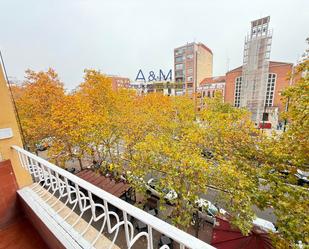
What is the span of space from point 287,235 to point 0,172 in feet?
16.9

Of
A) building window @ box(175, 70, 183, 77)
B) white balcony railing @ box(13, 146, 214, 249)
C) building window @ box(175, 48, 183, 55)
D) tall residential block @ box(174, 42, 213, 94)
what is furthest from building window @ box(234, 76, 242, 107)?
white balcony railing @ box(13, 146, 214, 249)

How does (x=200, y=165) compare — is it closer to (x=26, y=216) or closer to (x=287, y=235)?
(x=287, y=235)

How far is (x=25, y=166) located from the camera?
2803 mm

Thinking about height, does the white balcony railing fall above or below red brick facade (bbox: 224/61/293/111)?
below

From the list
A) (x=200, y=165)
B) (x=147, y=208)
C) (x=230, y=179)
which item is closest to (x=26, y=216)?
(x=200, y=165)

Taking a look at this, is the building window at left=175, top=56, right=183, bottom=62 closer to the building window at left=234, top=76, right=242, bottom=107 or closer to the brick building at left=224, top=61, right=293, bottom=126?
the brick building at left=224, top=61, right=293, bottom=126

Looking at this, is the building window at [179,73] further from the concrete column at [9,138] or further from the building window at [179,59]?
the concrete column at [9,138]

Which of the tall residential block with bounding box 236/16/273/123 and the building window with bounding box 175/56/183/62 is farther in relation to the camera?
the building window with bounding box 175/56/183/62

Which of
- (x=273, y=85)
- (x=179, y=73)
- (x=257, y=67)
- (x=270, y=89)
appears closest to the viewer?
(x=257, y=67)

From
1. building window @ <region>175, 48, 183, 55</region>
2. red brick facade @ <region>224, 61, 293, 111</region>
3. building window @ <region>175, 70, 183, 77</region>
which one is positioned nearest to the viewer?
red brick facade @ <region>224, 61, 293, 111</region>

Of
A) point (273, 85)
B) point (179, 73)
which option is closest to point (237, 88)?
point (273, 85)

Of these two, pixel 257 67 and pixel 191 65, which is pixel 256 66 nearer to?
pixel 257 67

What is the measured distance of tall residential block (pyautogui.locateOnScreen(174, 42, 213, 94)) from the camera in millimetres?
35469

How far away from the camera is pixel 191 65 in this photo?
36.1 meters
